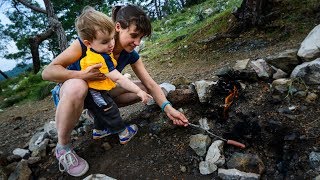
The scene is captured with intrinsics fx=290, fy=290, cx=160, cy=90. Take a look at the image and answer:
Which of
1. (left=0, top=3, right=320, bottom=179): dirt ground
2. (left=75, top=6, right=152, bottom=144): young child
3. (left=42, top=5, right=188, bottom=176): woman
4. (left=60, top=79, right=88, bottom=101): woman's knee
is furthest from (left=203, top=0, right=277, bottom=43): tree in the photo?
(left=60, top=79, right=88, bottom=101): woman's knee

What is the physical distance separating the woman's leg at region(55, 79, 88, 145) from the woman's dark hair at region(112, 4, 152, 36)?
2.11 ft

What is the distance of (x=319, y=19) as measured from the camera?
4.27 meters

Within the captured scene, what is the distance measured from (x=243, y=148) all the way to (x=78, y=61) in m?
1.67

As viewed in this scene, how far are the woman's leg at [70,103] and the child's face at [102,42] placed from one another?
31 cm

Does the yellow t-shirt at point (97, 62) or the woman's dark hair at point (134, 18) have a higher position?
the woman's dark hair at point (134, 18)

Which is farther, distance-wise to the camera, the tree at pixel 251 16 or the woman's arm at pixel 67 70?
the tree at pixel 251 16

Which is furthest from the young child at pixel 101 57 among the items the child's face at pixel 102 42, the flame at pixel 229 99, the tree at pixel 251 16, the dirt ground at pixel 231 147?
the tree at pixel 251 16

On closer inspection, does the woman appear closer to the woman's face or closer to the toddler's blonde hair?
the woman's face

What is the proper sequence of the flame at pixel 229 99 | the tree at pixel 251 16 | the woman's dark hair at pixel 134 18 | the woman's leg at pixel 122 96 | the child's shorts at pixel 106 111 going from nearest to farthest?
1. the woman's dark hair at pixel 134 18
2. the child's shorts at pixel 106 111
3. the flame at pixel 229 99
4. the woman's leg at pixel 122 96
5. the tree at pixel 251 16

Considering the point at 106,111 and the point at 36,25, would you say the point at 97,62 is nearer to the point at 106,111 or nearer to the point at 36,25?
the point at 106,111

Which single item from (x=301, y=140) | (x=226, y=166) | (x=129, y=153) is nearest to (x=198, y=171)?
(x=226, y=166)

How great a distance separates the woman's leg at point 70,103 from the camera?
2.42m

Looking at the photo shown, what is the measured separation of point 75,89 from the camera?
95.3 inches

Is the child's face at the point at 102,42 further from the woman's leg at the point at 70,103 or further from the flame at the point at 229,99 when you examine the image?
the flame at the point at 229,99
